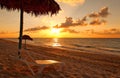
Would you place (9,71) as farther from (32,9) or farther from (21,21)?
(32,9)

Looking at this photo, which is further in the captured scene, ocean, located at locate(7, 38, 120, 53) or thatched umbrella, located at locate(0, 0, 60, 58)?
ocean, located at locate(7, 38, 120, 53)

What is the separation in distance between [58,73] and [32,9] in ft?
8.02

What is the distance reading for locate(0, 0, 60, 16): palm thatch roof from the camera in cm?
706

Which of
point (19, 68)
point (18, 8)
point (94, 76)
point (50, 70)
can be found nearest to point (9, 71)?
point (19, 68)

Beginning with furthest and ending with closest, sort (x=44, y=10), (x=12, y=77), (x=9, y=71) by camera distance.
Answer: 1. (x=44, y=10)
2. (x=9, y=71)
3. (x=12, y=77)

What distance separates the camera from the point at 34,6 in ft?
25.2

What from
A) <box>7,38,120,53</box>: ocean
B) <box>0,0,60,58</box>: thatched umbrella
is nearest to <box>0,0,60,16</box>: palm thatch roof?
<box>0,0,60,58</box>: thatched umbrella

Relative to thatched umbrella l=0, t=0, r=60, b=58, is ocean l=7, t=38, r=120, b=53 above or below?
below

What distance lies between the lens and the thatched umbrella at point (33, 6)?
23.2ft

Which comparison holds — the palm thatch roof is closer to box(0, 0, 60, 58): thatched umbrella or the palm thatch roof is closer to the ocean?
box(0, 0, 60, 58): thatched umbrella

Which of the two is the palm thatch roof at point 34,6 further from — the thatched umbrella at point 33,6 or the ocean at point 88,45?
the ocean at point 88,45

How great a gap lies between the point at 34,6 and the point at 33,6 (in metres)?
0.06

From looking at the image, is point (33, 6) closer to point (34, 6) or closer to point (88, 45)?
point (34, 6)

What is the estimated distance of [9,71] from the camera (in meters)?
7.38
